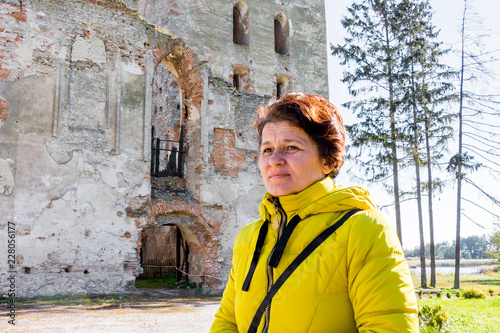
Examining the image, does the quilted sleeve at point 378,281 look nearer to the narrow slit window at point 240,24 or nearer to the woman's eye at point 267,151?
the woman's eye at point 267,151

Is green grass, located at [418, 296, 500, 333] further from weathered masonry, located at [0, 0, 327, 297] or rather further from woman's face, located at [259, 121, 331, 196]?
weathered masonry, located at [0, 0, 327, 297]

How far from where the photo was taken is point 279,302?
1628 millimetres

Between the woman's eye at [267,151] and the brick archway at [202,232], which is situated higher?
the woman's eye at [267,151]

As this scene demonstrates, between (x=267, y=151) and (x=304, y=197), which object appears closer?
(x=304, y=197)

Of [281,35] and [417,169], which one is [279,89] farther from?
[417,169]

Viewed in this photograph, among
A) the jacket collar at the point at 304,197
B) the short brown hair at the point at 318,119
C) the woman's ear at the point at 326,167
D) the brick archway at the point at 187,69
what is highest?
the brick archway at the point at 187,69

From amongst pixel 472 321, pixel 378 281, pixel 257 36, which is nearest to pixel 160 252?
pixel 257 36

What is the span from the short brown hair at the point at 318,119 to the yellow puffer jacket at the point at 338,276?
0.15 meters

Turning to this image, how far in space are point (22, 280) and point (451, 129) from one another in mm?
18301

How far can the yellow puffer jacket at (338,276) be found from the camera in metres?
1.44

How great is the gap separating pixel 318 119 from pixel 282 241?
0.54m

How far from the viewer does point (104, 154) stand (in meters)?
11.8

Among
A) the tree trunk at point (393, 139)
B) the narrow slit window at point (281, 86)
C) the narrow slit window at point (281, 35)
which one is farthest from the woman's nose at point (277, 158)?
the narrow slit window at point (281, 35)

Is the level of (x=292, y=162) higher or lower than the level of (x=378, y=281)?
higher
